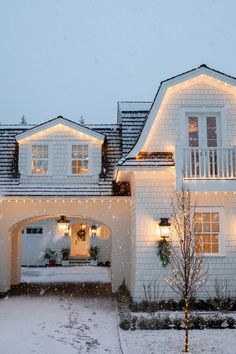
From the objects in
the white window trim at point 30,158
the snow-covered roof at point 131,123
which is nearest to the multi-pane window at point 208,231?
the snow-covered roof at point 131,123

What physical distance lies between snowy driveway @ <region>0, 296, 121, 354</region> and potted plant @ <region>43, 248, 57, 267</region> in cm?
1530

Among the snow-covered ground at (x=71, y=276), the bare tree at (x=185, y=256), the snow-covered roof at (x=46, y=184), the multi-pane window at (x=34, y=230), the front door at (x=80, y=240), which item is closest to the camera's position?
the bare tree at (x=185, y=256)

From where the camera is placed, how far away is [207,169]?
13711 mm

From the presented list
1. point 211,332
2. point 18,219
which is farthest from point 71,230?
point 211,332

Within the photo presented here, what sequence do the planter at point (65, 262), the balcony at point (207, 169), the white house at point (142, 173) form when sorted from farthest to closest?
the planter at point (65, 262) < the white house at point (142, 173) < the balcony at point (207, 169)

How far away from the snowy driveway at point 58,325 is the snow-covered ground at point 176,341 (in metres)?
0.35

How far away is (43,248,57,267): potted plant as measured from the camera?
3122cm

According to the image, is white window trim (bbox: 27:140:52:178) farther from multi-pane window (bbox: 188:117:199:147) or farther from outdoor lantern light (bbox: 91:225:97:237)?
outdoor lantern light (bbox: 91:225:97:237)

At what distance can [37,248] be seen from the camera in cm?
3175

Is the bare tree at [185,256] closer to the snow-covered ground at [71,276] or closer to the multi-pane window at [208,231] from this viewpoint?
the multi-pane window at [208,231]

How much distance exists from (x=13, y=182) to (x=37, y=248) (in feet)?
50.6

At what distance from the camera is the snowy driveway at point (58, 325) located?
952 cm

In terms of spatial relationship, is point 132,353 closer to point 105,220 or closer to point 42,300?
point 42,300

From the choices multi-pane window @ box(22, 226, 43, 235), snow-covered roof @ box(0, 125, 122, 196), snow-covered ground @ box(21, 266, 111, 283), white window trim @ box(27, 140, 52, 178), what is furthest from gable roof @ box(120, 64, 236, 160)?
multi-pane window @ box(22, 226, 43, 235)
